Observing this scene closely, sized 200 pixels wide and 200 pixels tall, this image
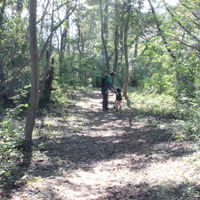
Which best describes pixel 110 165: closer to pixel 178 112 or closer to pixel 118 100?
pixel 178 112

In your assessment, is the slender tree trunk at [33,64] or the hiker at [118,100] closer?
the slender tree trunk at [33,64]

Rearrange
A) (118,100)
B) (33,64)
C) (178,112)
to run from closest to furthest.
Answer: (33,64) < (178,112) < (118,100)

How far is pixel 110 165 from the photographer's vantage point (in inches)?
252

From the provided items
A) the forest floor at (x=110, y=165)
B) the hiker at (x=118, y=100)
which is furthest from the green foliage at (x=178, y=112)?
the hiker at (x=118, y=100)

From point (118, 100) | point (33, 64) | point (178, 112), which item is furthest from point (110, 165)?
point (118, 100)

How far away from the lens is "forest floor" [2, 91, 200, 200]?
4.59 metres

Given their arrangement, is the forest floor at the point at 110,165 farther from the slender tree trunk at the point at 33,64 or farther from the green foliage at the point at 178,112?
the slender tree trunk at the point at 33,64

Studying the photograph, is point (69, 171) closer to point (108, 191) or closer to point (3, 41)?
point (108, 191)

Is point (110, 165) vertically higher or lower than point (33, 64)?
lower

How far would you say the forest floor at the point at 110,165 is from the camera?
4594 millimetres

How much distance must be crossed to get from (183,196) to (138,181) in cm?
120

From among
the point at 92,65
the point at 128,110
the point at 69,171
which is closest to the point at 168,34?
the point at 69,171

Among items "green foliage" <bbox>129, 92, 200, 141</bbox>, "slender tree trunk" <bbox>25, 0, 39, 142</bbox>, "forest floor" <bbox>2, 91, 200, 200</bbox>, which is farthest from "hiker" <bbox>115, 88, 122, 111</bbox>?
"slender tree trunk" <bbox>25, 0, 39, 142</bbox>

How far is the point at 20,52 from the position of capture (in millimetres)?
13898
